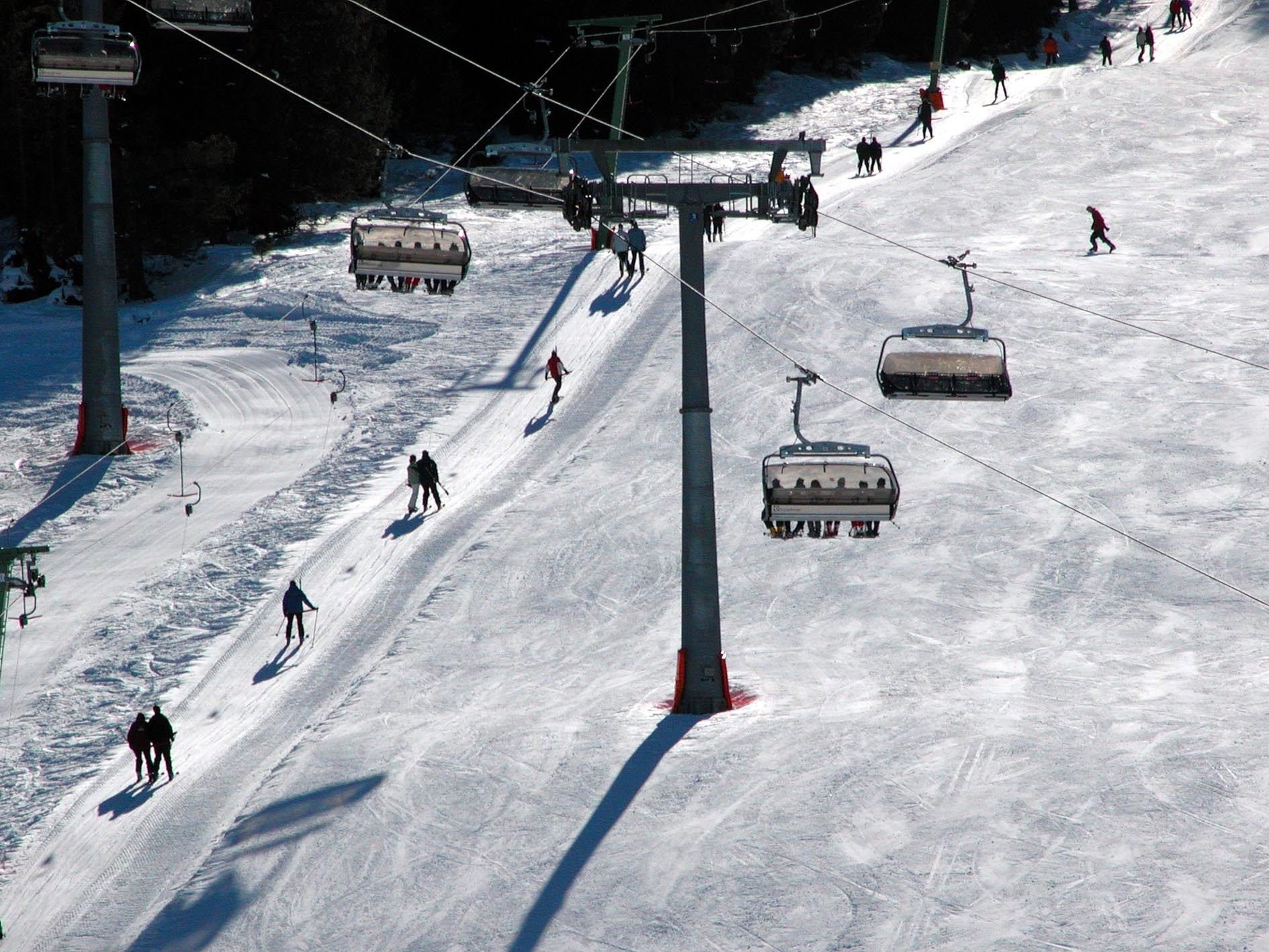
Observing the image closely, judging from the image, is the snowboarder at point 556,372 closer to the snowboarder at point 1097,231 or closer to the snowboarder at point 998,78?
the snowboarder at point 1097,231

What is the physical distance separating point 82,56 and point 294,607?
24.7ft

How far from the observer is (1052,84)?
156 feet

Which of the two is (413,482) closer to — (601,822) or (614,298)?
(601,822)

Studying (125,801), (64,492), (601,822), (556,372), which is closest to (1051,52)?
(556,372)

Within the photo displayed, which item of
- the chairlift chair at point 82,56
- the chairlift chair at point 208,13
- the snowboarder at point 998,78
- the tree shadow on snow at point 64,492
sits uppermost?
the snowboarder at point 998,78

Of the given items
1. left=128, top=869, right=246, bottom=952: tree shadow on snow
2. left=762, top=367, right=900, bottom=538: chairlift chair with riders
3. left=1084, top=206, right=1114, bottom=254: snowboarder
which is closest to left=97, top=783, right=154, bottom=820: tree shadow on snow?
left=128, top=869, right=246, bottom=952: tree shadow on snow

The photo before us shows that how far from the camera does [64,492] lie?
79.2 ft

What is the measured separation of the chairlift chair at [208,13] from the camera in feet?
66.8

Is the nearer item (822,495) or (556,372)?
(822,495)

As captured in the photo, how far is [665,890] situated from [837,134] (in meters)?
36.6

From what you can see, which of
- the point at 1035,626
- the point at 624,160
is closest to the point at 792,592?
the point at 1035,626

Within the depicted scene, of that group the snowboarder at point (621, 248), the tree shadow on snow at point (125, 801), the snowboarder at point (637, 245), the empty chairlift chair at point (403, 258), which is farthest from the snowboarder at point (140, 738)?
the snowboarder at point (621, 248)

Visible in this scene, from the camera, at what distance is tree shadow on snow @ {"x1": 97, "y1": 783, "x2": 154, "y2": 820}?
14.8 m

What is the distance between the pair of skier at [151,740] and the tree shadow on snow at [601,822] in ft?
15.0
